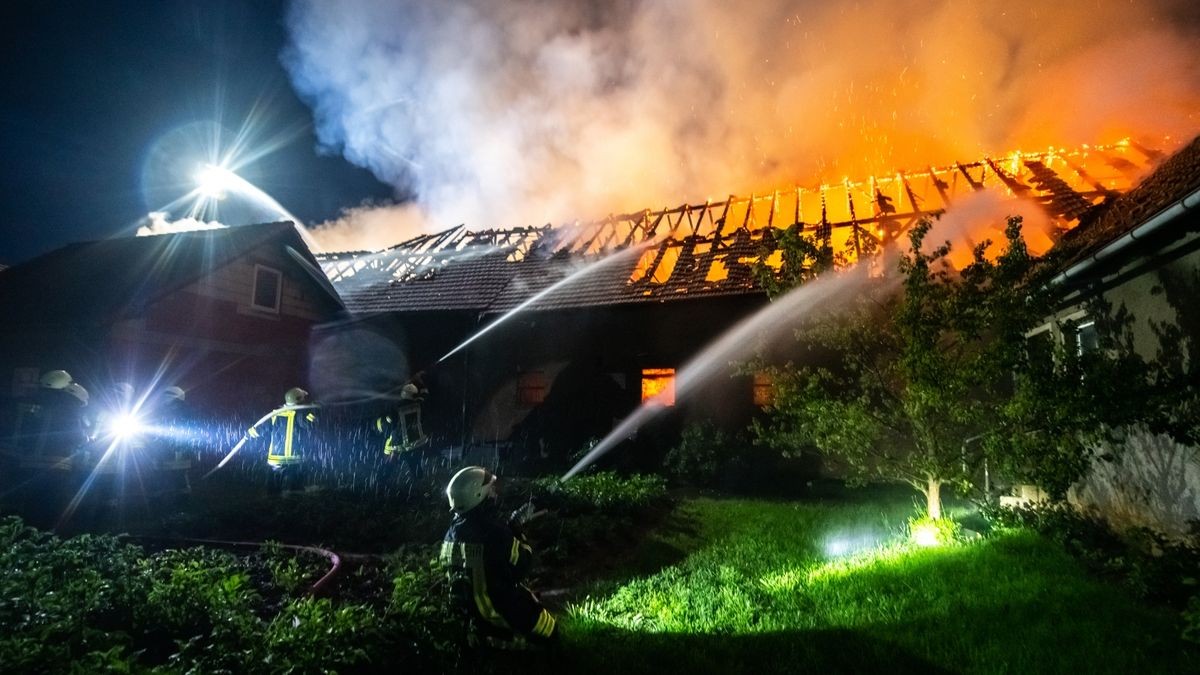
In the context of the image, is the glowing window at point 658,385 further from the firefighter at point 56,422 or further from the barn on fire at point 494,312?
the firefighter at point 56,422

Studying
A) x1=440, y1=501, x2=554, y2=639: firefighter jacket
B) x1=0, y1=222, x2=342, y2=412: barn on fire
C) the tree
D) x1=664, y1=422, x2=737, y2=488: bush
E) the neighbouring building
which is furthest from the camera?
x1=0, y1=222, x2=342, y2=412: barn on fire

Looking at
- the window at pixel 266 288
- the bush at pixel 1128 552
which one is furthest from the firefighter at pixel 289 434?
the bush at pixel 1128 552

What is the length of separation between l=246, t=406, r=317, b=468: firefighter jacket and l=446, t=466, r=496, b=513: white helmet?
6222 millimetres

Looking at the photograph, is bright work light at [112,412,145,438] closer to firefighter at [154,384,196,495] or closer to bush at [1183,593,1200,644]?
firefighter at [154,384,196,495]

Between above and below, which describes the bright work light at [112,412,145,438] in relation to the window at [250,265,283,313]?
below

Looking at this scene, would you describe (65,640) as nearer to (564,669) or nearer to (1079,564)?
(564,669)

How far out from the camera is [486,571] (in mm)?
3996

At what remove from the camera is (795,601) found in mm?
5551

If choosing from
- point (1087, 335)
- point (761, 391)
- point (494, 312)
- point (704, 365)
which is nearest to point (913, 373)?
point (1087, 335)

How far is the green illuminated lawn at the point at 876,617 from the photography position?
4.16 metres

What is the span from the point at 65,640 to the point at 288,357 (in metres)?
15.0

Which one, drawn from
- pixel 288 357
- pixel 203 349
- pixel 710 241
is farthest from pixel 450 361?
pixel 710 241

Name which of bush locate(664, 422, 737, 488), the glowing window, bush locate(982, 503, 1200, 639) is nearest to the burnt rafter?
the glowing window

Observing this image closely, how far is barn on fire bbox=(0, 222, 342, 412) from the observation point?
517 inches
